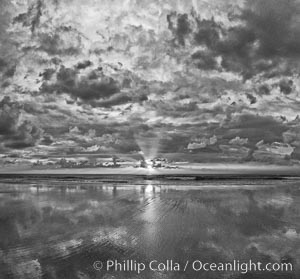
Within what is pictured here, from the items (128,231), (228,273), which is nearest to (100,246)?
(128,231)

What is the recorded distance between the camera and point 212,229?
12430 millimetres

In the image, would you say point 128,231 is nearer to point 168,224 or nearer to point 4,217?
point 168,224

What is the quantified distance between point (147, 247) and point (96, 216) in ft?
20.8

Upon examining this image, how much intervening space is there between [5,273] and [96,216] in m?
8.37

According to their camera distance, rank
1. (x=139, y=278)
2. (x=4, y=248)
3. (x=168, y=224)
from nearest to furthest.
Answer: (x=139, y=278)
(x=4, y=248)
(x=168, y=224)

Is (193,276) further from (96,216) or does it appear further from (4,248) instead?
(96,216)

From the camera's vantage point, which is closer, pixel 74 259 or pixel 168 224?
pixel 74 259

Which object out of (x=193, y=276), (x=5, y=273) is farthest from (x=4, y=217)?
(x=193, y=276)

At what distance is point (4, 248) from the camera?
926cm

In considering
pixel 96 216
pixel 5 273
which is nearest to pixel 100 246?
pixel 5 273

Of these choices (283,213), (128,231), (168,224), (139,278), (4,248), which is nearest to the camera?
(139,278)

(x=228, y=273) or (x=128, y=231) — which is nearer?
(x=228, y=273)

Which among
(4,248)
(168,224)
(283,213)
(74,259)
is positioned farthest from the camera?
(283,213)

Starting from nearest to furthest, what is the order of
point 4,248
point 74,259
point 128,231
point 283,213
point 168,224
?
point 74,259 < point 4,248 < point 128,231 < point 168,224 < point 283,213
